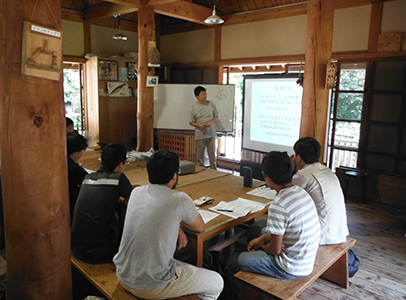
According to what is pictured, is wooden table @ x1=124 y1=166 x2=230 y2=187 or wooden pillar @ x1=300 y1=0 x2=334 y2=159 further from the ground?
wooden pillar @ x1=300 y1=0 x2=334 y2=159

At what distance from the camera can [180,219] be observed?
167 cm

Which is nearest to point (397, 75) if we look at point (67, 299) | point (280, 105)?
point (280, 105)

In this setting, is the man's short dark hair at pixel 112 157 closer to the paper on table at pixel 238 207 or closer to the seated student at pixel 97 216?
the seated student at pixel 97 216

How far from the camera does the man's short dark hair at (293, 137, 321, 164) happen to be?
232 cm

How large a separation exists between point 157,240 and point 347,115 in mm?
4114

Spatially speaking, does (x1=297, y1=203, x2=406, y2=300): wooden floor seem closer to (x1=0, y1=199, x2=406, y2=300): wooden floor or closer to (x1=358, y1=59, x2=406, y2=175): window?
(x1=0, y1=199, x2=406, y2=300): wooden floor

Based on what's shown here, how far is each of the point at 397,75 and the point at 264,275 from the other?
367cm

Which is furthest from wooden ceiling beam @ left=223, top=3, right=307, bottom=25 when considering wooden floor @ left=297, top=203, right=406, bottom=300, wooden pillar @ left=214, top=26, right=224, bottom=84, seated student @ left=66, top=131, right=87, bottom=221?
seated student @ left=66, top=131, right=87, bottom=221

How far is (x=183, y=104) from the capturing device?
627 cm

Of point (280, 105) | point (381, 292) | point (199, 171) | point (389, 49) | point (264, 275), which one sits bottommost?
point (381, 292)

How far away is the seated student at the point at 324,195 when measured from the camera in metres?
2.24

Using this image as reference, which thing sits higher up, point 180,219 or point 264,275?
point 180,219

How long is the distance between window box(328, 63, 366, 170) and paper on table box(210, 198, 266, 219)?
303 cm

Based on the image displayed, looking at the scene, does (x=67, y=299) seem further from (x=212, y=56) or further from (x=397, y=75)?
(x=212, y=56)
